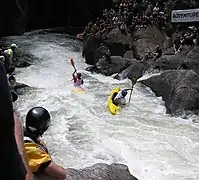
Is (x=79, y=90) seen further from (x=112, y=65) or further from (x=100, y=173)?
(x=100, y=173)

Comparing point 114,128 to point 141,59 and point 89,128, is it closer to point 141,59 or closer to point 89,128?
point 89,128

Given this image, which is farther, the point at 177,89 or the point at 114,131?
the point at 177,89

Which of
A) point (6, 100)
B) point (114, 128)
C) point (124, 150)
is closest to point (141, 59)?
point (114, 128)

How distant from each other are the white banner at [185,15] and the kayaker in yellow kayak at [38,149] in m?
11.6

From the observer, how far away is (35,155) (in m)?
2.21

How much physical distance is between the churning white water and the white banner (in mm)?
3696

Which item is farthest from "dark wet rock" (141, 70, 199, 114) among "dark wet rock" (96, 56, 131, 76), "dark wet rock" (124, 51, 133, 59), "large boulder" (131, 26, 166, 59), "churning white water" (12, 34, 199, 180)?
"dark wet rock" (124, 51, 133, 59)

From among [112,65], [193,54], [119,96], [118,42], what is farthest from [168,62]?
[118,42]

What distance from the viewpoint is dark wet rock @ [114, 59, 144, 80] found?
11664mm

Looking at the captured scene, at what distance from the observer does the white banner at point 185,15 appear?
13102mm

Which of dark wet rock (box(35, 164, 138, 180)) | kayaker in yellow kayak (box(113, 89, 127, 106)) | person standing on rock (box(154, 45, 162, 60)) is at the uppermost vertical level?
dark wet rock (box(35, 164, 138, 180))

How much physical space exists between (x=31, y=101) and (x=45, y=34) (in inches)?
494

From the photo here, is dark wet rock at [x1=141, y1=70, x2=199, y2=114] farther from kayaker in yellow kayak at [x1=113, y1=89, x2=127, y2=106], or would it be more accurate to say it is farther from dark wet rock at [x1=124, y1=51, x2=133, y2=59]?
dark wet rock at [x1=124, y1=51, x2=133, y2=59]

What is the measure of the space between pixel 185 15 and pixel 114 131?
7.37 meters
